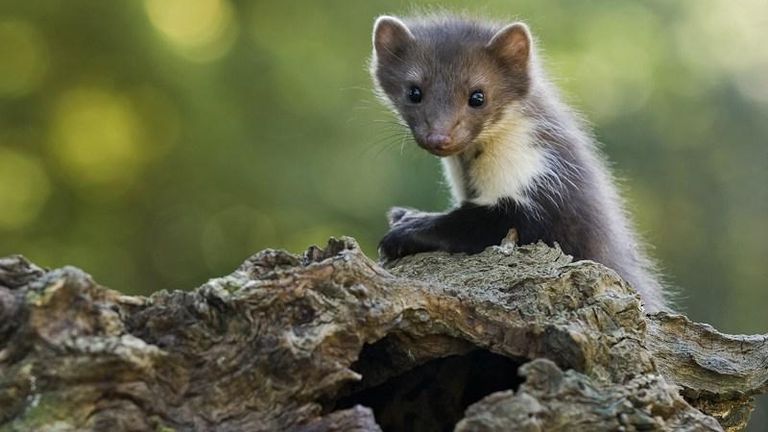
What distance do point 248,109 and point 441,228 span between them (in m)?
3.16

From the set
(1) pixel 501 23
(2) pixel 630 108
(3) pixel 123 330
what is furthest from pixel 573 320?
(2) pixel 630 108

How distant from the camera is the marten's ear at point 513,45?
158 inches

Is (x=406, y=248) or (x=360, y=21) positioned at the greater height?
(x=360, y=21)

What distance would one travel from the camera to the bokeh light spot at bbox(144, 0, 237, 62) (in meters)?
6.07

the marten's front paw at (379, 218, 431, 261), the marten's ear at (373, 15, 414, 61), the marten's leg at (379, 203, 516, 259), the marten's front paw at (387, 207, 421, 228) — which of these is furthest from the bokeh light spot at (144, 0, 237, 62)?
the marten's front paw at (379, 218, 431, 261)

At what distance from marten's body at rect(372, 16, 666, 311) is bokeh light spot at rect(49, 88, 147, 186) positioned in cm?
242

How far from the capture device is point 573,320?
2283 millimetres

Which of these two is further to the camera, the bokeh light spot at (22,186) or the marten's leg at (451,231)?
the bokeh light spot at (22,186)


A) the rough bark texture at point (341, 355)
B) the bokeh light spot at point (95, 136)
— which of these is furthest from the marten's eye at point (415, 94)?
the bokeh light spot at point (95, 136)

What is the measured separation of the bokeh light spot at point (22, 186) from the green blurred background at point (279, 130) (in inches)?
0.5

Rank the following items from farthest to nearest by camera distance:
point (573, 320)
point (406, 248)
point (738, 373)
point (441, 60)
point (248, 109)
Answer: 1. point (248, 109)
2. point (441, 60)
3. point (406, 248)
4. point (738, 373)
5. point (573, 320)

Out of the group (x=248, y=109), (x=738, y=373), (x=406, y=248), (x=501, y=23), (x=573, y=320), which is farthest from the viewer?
(x=248, y=109)

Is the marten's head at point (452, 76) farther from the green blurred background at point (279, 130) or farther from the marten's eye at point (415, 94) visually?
the green blurred background at point (279, 130)

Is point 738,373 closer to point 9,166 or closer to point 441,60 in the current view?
point 441,60
